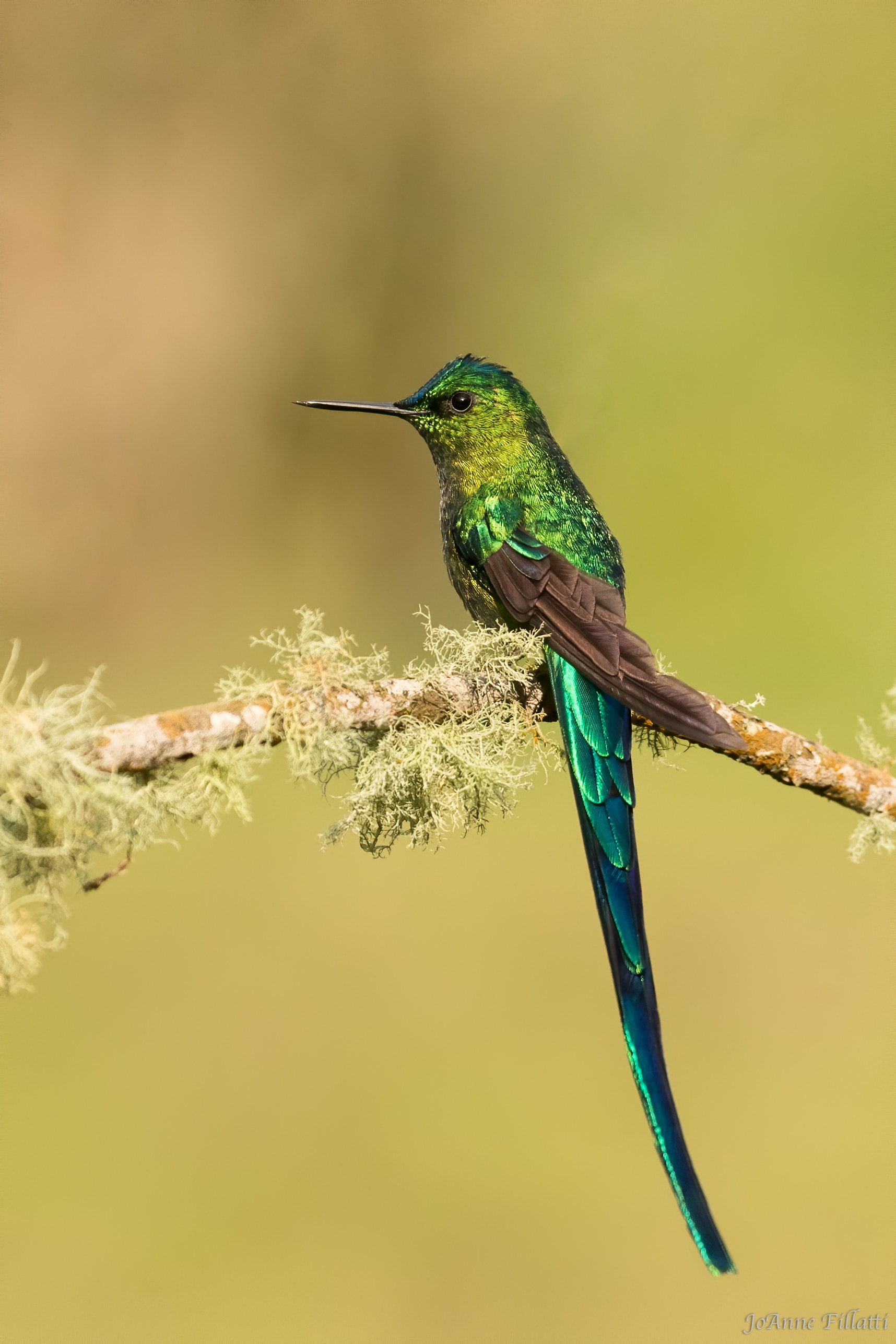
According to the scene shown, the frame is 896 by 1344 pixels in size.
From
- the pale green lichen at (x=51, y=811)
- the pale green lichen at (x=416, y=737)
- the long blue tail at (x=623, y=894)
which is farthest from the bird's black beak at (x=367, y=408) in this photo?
the pale green lichen at (x=51, y=811)

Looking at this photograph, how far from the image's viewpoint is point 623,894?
1858 mm

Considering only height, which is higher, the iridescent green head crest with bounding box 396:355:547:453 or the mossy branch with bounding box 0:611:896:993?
the iridescent green head crest with bounding box 396:355:547:453

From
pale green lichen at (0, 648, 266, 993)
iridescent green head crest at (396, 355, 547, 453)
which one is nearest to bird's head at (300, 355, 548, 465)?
iridescent green head crest at (396, 355, 547, 453)

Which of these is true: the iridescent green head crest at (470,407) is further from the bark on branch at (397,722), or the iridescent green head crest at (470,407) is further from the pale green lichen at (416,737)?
the bark on branch at (397,722)

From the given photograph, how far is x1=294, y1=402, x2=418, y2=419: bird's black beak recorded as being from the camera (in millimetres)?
2514

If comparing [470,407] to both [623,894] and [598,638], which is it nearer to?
[598,638]

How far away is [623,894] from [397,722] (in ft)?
1.69

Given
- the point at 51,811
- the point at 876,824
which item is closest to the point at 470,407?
the point at 876,824

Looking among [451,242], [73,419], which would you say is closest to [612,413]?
[451,242]

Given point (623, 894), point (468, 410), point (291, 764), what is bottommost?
point (623, 894)

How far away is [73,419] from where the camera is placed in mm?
6410

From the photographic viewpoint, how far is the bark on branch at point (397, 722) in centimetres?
138

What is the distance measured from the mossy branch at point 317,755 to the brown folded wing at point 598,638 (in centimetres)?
9

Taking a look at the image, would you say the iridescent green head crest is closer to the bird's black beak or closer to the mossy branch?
the bird's black beak
